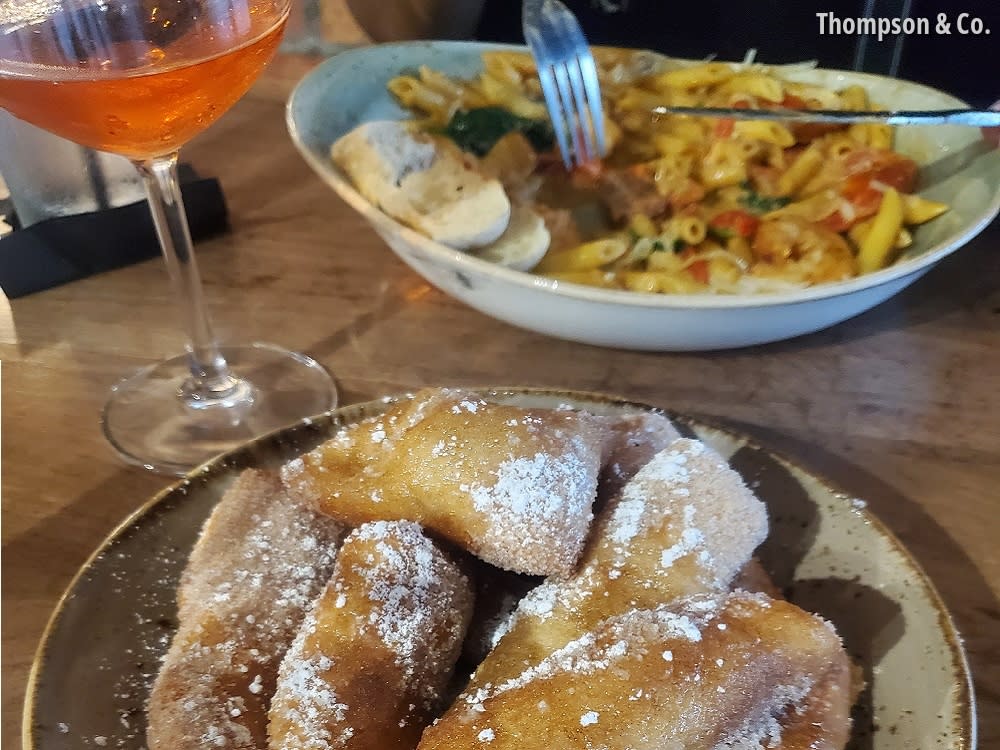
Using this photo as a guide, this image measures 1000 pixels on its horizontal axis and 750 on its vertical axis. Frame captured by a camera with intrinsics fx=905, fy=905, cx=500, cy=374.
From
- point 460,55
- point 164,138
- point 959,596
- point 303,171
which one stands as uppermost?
point 164,138

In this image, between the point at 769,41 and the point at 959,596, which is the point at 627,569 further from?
the point at 769,41

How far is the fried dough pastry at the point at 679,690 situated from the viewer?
1.59ft

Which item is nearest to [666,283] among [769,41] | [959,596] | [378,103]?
[959,596]

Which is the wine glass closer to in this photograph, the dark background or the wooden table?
the wooden table

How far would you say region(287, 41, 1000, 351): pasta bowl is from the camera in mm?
870

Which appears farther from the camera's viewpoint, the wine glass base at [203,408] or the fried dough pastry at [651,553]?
the wine glass base at [203,408]

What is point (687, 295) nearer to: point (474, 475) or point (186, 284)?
point (474, 475)

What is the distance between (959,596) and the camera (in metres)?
0.72

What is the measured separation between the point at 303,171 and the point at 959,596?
1047 mm

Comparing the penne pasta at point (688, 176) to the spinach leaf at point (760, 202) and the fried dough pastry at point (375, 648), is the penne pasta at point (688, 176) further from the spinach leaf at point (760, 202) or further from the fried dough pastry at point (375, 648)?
the fried dough pastry at point (375, 648)

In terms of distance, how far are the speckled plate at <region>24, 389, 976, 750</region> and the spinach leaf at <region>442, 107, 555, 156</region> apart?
2.02 feet

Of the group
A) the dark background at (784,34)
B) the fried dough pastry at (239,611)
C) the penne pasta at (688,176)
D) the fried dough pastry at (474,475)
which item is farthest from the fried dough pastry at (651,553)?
the dark background at (784,34)

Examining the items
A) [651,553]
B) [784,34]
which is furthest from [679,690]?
[784,34]

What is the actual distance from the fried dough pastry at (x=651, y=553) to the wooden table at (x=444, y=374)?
23 centimetres
